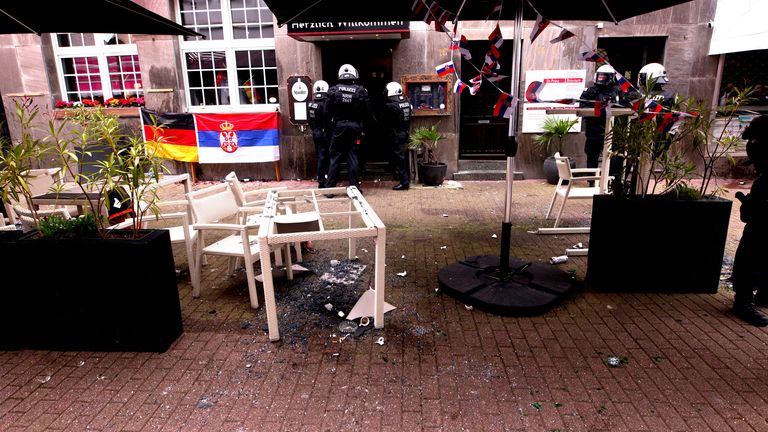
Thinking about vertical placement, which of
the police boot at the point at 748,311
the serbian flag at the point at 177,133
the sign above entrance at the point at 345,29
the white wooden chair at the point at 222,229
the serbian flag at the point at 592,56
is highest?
the sign above entrance at the point at 345,29

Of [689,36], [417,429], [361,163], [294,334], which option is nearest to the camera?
[417,429]

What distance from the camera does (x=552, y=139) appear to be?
368 inches

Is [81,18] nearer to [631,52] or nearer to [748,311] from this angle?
[748,311]

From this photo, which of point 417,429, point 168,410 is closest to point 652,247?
point 417,429

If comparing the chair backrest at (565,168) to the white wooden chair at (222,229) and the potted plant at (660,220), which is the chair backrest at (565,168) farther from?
the white wooden chair at (222,229)

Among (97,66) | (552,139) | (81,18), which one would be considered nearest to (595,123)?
(552,139)

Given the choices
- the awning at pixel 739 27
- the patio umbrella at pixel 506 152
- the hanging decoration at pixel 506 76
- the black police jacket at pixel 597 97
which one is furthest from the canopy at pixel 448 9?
the awning at pixel 739 27

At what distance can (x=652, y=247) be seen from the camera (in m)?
3.83

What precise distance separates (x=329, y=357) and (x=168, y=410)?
99 cm

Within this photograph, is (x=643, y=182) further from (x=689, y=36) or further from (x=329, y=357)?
(x=689, y=36)

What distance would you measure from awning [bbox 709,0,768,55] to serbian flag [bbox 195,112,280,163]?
8976 millimetres

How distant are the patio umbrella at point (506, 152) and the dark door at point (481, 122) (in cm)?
529

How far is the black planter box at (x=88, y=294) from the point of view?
293 cm

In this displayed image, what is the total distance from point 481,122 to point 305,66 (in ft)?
13.0
